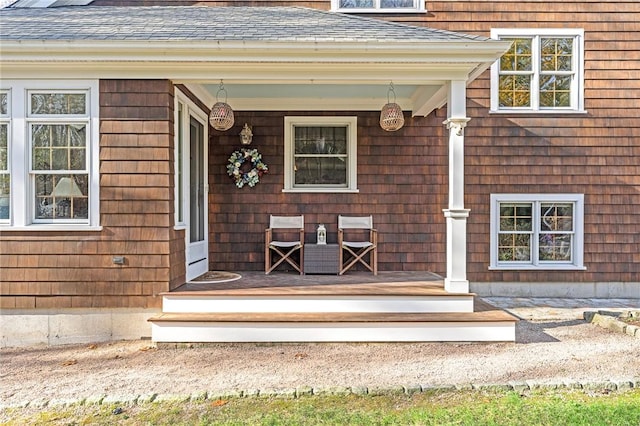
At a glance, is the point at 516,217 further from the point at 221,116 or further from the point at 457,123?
the point at 221,116

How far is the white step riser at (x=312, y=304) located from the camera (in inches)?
183

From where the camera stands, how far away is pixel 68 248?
468cm

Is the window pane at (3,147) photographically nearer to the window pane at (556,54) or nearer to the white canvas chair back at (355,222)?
the white canvas chair back at (355,222)

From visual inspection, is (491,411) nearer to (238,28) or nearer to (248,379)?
(248,379)

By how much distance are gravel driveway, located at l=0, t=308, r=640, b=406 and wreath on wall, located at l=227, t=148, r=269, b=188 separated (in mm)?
2708

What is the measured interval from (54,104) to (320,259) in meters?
3.44

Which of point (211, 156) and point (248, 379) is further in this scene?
point (211, 156)

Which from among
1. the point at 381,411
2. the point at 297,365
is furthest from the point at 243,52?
the point at 381,411

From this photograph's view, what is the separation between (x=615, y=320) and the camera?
5.14 m

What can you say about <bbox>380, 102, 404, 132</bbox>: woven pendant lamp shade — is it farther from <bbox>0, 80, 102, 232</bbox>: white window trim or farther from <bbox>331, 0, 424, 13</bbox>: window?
<bbox>0, 80, 102, 232</bbox>: white window trim

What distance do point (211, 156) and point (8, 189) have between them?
255 centimetres

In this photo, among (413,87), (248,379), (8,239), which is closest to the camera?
(248,379)

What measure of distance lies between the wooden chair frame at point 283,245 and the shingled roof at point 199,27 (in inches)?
100

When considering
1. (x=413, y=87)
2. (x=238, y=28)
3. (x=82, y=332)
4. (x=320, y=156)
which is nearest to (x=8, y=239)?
(x=82, y=332)
